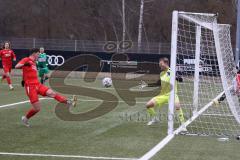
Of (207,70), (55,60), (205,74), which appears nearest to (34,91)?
(207,70)

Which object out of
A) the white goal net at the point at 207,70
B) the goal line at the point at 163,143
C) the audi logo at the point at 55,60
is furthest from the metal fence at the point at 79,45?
the goal line at the point at 163,143

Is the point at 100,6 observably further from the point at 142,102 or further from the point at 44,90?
the point at 44,90

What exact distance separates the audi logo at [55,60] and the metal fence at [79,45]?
237 centimetres

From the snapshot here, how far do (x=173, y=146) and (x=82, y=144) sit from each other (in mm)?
1698

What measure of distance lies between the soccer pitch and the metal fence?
2509cm

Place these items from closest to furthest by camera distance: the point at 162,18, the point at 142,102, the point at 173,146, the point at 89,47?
the point at 173,146 < the point at 142,102 < the point at 89,47 < the point at 162,18

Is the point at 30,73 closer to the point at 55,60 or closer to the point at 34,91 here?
the point at 34,91

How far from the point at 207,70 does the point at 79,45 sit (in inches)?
926

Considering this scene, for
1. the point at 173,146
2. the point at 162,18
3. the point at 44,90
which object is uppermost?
the point at 162,18

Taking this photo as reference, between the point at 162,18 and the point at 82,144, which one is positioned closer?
the point at 82,144

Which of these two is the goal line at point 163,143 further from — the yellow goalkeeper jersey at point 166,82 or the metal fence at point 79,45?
the metal fence at point 79,45

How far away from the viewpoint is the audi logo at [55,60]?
37.9 meters

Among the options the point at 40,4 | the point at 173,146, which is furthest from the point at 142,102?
the point at 40,4

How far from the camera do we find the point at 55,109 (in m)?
16.7
